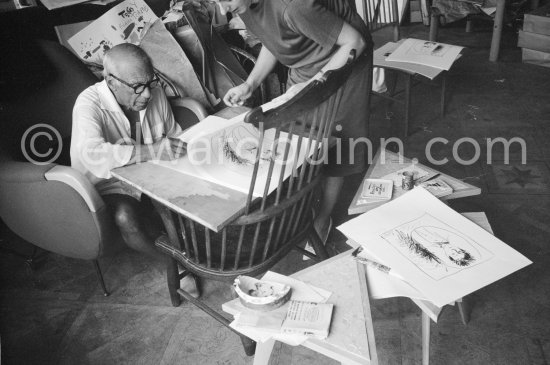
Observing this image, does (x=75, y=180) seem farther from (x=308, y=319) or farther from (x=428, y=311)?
(x=428, y=311)

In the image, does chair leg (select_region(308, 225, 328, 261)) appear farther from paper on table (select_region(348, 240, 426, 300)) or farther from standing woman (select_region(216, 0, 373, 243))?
paper on table (select_region(348, 240, 426, 300))

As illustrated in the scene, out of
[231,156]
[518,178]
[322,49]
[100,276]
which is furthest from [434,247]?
[518,178]

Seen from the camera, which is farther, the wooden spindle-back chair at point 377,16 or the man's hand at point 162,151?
the wooden spindle-back chair at point 377,16

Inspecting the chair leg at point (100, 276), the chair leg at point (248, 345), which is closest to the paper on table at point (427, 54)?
the chair leg at point (248, 345)

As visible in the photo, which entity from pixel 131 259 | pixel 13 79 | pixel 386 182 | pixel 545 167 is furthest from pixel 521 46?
pixel 13 79

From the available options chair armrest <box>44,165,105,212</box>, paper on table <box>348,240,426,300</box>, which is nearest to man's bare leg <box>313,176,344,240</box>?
paper on table <box>348,240,426,300</box>

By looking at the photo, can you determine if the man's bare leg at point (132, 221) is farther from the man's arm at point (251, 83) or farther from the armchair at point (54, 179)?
the man's arm at point (251, 83)

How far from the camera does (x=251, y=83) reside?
6.56ft

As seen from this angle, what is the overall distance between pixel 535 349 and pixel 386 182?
2.77 feet

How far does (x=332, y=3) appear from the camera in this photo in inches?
66.7

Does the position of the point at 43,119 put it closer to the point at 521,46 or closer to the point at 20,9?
the point at 20,9

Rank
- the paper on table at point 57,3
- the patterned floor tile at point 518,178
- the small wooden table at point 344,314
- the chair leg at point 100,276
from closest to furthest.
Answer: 1. the small wooden table at point 344,314
2. the chair leg at point 100,276
3. the paper on table at point 57,3
4. the patterned floor tile at point 518,178

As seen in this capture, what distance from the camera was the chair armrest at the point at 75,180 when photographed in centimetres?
177

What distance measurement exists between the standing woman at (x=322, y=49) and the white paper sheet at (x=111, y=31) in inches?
41.2
